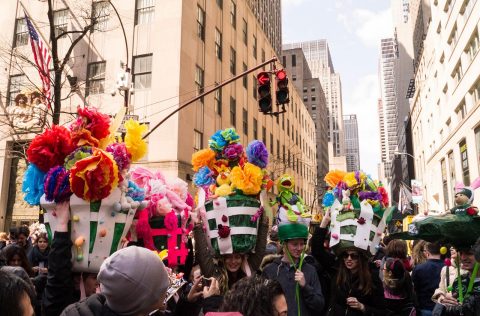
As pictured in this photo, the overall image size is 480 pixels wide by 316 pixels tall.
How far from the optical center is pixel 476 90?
86.4 ft

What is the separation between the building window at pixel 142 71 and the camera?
2004 cm

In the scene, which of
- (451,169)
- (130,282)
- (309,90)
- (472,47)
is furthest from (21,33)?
(309,90)

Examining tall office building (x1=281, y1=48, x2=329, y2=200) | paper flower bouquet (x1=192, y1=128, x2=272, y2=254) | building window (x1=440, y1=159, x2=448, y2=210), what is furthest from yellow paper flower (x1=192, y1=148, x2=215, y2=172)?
tall office building (x1=281, y1=48, x2=329, y2=200)

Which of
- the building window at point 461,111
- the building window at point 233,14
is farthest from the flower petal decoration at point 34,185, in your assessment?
the building window at point 461,111

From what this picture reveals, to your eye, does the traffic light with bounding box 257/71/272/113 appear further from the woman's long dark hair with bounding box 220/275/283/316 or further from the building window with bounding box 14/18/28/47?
the building window with bounding box 14/18/28/47

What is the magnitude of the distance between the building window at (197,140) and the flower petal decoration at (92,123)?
57.8 feet

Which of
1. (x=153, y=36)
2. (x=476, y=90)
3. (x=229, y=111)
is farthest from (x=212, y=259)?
(x=476, y=90)

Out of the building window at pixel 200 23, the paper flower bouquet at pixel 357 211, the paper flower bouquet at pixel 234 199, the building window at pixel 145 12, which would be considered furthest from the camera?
the building window at pixel 200 23

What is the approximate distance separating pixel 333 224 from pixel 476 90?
26438mm

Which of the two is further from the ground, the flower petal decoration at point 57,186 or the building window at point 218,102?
the building window at point 218,102

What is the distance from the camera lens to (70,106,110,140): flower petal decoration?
10.2ft

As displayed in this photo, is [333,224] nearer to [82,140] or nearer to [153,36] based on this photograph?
[82,140]

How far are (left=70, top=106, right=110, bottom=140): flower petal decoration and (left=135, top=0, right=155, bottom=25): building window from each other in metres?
18.9

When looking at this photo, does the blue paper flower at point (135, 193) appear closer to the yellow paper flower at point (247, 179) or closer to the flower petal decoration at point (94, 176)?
the flower petal decoration at point (94, 176)
